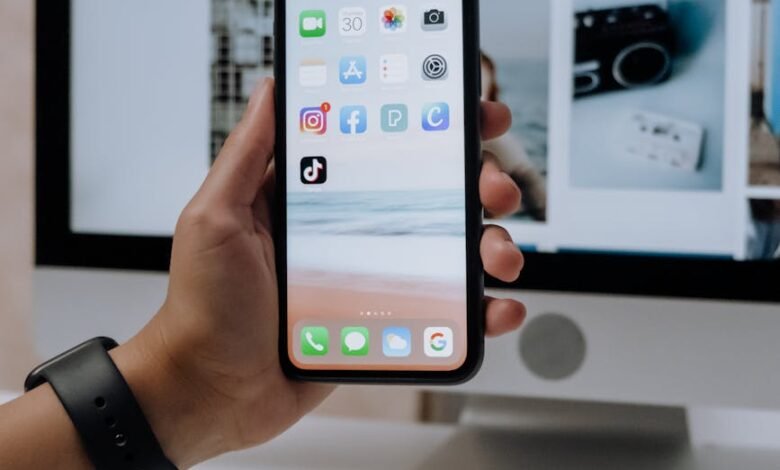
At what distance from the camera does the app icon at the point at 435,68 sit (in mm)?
373

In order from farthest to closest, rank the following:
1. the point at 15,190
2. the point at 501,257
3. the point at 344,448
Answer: the point at 15,190 < the point at 344,448 < the point at 501,257

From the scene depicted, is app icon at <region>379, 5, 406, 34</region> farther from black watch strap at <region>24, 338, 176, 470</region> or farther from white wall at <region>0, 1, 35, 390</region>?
white wall at <region>0, 1, 35, 390</region>

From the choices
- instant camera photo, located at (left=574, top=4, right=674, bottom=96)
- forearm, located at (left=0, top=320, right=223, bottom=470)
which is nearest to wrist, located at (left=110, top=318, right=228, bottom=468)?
forearm, located at (left=0, top=320, right=223, bottom=470)

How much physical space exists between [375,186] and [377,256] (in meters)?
0.03

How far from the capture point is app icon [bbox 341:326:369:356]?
14.8 inches

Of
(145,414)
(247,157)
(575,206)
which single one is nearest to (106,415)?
(145,414)

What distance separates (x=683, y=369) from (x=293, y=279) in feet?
0.66

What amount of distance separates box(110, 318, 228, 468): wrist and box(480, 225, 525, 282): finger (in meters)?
0.14

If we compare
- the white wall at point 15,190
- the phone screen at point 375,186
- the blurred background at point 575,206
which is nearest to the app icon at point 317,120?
the phone screen at point 375,186

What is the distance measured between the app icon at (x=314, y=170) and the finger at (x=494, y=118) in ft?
0.23

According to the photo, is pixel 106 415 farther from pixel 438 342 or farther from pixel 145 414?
pixel 438 342

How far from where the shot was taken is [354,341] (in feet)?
1.24

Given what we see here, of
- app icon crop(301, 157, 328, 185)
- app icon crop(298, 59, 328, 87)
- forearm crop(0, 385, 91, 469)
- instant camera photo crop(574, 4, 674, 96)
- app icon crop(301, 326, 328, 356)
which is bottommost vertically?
forearm crop(0, 385, 91, 469)

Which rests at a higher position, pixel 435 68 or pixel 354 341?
pixel 435 68
